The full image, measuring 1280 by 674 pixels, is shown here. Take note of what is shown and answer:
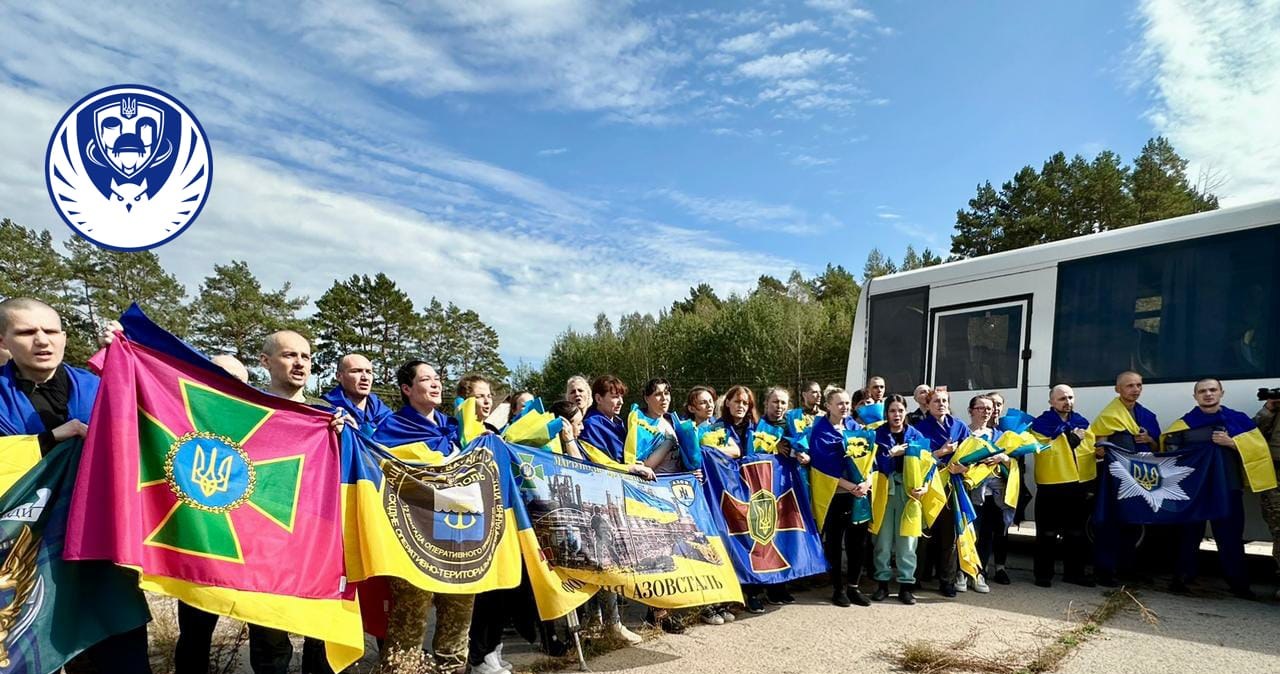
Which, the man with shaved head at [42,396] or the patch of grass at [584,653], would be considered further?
the patch of grass at [584,653]

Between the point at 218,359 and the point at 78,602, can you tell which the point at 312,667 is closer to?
the point at 78,602

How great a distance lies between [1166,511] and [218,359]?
24.8 feet

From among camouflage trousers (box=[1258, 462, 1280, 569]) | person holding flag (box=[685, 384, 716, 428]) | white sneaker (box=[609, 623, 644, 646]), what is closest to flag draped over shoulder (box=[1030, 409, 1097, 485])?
camouflage trousers (box=[1258, 462, 1280, 569])

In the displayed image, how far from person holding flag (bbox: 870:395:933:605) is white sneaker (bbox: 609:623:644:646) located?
2403 mm

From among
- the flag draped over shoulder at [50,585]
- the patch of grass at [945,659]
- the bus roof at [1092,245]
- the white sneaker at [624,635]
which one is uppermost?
the bus roof at [1092,245]

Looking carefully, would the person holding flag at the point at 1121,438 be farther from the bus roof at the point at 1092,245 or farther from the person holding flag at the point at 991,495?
the bus roof at the point at 1092,245

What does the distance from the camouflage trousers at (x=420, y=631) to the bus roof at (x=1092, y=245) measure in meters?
7.12

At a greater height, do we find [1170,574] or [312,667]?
[1170,574]

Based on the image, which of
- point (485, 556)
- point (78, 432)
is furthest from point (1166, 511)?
point (78, 432)

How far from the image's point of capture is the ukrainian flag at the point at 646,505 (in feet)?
17.4

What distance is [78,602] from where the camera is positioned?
321 cm

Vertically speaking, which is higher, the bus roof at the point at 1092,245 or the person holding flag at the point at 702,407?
the bus roof at the point at 1092,245

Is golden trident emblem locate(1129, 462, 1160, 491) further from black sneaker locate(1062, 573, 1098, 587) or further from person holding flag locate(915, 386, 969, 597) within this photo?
person holding flag locate(915, 386, 969, 597)

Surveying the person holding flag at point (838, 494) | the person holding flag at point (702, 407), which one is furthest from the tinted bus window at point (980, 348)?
the person holding flag at point (702, 407)
